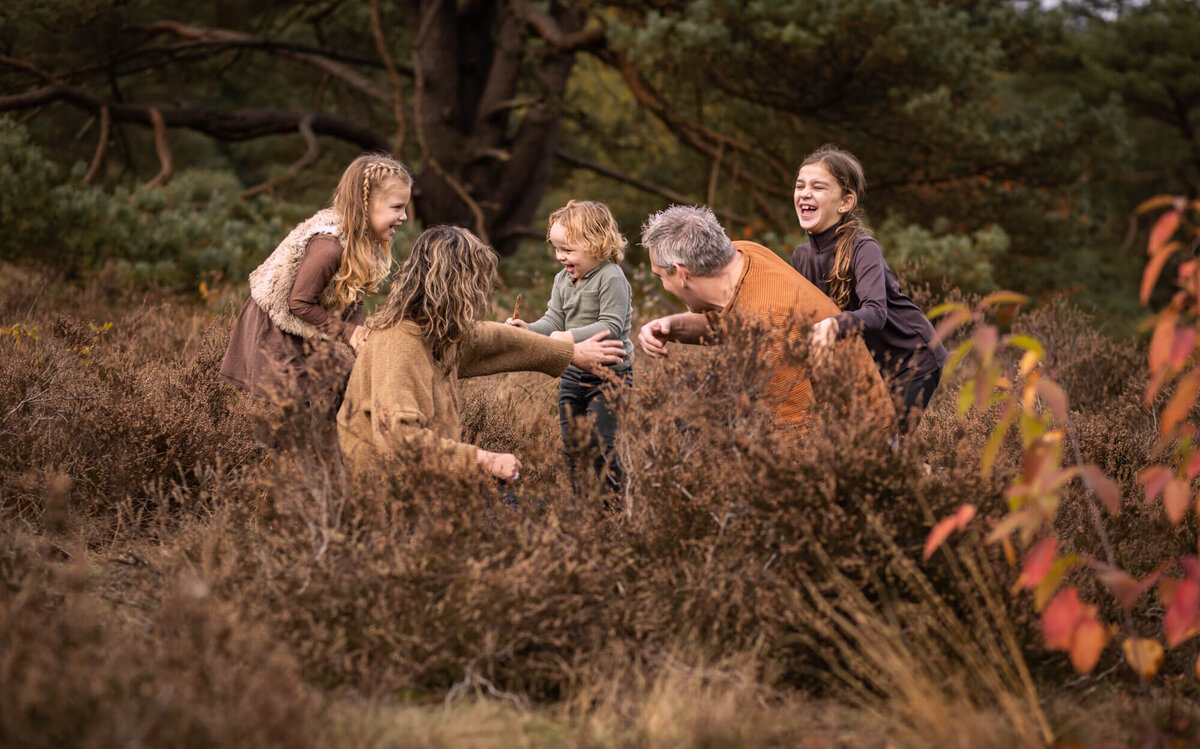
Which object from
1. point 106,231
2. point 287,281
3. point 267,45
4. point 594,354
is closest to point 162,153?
point 267,45

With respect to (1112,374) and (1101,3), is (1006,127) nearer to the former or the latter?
(1112,374)

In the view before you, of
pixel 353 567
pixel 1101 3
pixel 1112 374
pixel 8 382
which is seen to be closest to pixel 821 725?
pixel 353 567

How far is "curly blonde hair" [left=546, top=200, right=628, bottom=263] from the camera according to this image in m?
4.36

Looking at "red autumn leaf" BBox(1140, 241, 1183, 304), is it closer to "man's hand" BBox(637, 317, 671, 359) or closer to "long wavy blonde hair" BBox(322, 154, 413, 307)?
"man's hand" BBox(637, 317, 671, 359)

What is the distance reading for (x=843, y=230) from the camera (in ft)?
13.5

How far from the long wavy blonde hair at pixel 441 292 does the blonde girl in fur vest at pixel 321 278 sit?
0.47m

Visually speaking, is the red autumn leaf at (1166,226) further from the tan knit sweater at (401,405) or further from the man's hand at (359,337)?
the man's hand at (359,337)

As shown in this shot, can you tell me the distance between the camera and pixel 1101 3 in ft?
76.5

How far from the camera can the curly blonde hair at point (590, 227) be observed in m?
4.36

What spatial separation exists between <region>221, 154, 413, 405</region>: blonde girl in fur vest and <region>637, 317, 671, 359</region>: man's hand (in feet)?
3.61

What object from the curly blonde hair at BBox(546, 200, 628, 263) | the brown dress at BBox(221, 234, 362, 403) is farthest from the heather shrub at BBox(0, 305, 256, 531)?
the curly blonde hair at BBox(546, 200, 628, 263)

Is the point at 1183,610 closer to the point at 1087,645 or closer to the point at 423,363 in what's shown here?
the point at 1087,645

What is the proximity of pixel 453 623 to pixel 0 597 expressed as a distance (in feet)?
4.23

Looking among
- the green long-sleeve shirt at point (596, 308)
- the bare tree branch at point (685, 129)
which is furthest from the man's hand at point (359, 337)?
the bare tree branch at point (685, 129)
